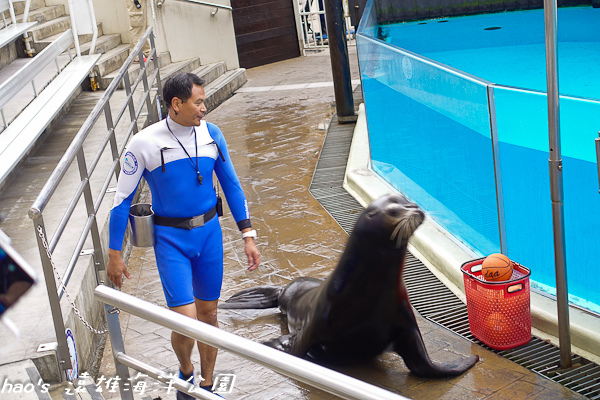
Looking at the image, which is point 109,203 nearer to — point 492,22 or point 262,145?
point 262,145

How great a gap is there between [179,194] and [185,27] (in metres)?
A: 10.5

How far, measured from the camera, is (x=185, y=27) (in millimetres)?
13180

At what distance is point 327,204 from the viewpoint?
21.4 ft

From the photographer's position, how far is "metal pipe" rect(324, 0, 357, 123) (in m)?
8.67

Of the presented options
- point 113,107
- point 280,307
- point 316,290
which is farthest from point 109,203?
point 113,107

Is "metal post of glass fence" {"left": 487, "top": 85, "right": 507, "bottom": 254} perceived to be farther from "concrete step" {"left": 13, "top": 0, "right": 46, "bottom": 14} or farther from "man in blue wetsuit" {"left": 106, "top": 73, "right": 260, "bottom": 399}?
"concrete step" {"left": 13, "top": 0, "right": 46, "bottom": 14}

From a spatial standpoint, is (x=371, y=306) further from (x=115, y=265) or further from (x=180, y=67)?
(x=180, y=67)

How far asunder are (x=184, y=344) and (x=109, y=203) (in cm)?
253

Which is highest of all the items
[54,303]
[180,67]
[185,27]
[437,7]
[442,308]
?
[185,27]

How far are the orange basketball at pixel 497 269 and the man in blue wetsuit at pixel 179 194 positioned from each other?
1281mm

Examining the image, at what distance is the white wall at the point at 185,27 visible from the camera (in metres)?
12.0

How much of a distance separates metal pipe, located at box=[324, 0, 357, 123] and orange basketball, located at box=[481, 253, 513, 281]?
5.43 metres

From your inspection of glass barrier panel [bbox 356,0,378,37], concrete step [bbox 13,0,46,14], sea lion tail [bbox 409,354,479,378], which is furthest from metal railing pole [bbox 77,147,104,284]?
concrete step [bbox 13,0,46,14]

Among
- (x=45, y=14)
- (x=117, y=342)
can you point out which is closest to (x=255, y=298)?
(x=117, y=342)
